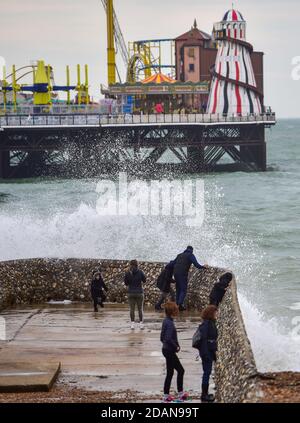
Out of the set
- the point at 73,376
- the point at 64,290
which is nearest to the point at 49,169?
the point at 64,290

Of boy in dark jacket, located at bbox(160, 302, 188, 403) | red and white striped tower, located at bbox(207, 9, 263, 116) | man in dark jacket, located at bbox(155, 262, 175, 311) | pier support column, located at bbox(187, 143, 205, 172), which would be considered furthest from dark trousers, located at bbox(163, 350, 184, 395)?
red and white striped tower, located at bbox(207, 9, 263, 116)

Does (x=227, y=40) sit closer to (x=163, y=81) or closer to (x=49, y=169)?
(x=163, y=81)

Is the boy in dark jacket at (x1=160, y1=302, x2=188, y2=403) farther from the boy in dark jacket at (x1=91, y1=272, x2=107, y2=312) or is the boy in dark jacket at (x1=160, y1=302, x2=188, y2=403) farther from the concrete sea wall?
the boy in dark jacket at (x1=91, y1=272, x2=107, y2=312)

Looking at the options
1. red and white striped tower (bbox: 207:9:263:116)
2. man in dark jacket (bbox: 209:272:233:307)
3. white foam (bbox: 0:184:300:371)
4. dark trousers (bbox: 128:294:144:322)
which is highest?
red and white striped tower (bbox: 207:9:263:116)

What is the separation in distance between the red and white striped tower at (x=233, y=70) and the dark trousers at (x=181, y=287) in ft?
224

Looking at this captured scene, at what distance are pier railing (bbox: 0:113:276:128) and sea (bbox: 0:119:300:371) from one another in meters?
8.85

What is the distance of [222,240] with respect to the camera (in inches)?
1479

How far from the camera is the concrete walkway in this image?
12.8 m

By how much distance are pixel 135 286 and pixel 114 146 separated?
58995 millimetres

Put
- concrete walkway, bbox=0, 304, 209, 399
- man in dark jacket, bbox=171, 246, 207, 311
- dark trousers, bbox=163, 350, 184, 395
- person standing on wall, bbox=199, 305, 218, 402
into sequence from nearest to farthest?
person standing on wall, bbox=199, 305, 218, 402 → dark trousers, bbox=163, 350, 184, 395 → concrete walkway, bbox=0, 304, 209, 399 → man in dark jacket, bbox=171, 246, 207, 311

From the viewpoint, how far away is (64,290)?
18.1 meters

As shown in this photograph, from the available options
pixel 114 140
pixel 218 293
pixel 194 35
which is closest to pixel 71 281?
pixel 218 293

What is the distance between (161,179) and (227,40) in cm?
1867

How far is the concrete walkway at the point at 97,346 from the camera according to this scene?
505 inches
